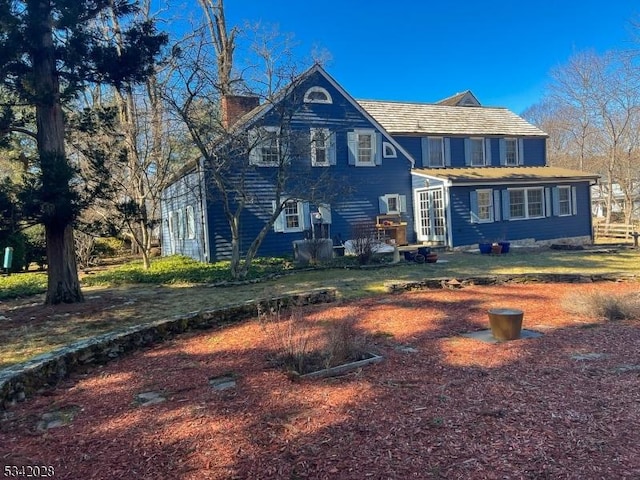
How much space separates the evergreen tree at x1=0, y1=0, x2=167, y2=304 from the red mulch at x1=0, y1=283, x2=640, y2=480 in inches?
169

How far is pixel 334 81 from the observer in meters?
17.9

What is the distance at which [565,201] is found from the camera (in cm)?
2097

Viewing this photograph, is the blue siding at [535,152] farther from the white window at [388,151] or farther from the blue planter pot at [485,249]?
the blue planter pot at [485,249]

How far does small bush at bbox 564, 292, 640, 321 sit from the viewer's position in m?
6.39

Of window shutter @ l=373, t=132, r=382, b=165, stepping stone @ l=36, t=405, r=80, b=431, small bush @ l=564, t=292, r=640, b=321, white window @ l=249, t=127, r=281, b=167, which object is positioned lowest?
stepping stone @ l=36, t=405, r=80, b=431

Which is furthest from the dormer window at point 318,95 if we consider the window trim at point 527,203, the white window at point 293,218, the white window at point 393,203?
the window trim at point 527,203

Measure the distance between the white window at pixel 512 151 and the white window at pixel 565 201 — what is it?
299 centimetres

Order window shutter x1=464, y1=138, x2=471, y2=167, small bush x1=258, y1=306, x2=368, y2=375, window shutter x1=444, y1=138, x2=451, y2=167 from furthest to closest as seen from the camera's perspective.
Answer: window shutter x1=464, y1=138, x2=471, y2=167, window shutter x1=444, y1=138, x2=451, y2=167, small bush x1=258, y1=306, x2=368, y2=375

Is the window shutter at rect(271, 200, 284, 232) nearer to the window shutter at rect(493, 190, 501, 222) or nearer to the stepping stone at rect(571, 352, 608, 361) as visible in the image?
the window shutter at rect(493, 190, 501, 222)

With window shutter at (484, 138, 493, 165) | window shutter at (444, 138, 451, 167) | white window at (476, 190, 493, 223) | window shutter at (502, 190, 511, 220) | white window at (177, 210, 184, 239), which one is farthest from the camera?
window shutter at (484, 138, 493, 165)

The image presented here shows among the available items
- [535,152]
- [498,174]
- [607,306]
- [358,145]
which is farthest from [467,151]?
[607,306]

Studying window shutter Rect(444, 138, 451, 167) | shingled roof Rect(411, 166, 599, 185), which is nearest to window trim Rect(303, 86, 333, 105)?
shingled roof Rect(411, 166, 599, 185)

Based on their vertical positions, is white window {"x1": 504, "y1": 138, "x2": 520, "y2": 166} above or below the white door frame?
above

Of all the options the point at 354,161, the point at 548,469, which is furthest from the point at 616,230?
the point at 548,469
